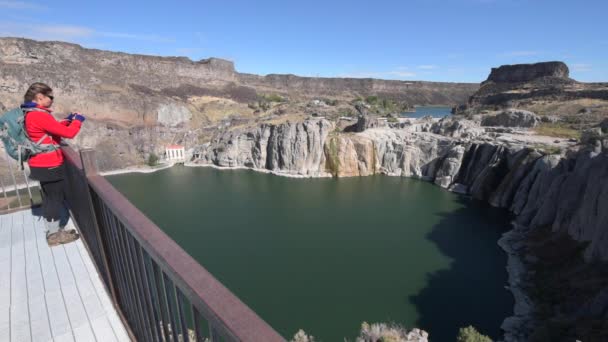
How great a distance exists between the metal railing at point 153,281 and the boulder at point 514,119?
50.8m

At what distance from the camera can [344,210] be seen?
96.7 ft

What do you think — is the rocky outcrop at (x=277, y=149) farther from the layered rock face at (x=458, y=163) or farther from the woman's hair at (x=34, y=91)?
the woman's hair at (x=34, y=91)

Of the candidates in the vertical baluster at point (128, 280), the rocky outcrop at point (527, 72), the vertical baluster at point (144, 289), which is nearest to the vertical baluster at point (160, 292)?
the vertical baluster at point (144, 289)

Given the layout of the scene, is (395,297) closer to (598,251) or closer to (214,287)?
(598,251)

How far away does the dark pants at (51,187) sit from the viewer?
423 cm

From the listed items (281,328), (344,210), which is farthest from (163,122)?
(281,328)

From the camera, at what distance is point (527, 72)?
8300 cm

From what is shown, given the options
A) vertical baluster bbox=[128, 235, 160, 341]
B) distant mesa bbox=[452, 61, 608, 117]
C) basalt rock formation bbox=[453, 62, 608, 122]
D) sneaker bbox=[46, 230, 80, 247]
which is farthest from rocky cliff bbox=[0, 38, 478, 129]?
vertical baluster bbox=[128, 235, 160, 341]

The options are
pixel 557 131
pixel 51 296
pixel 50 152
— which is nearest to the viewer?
pixel 51 296

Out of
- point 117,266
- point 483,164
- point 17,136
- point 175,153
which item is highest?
point 17,136

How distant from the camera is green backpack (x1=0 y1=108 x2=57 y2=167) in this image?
12.0ft

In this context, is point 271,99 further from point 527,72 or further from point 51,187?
point 51,187

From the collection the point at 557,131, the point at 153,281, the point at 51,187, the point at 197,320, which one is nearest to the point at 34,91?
the point at 51,187

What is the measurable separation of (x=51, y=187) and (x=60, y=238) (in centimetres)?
73
